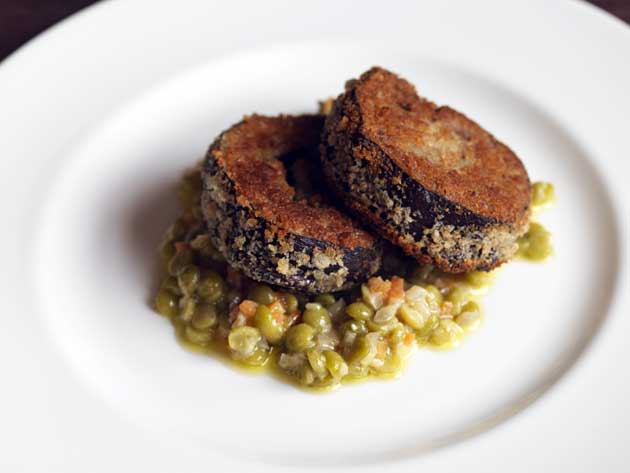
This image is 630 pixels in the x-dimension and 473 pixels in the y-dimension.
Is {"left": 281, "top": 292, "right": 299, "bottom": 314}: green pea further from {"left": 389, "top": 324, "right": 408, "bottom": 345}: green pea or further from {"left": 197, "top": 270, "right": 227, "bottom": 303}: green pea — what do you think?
{"left": 389, "top": 324, "right": 408, "bottom": 345}: green pea

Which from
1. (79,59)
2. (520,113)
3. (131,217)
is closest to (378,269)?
(131,217)

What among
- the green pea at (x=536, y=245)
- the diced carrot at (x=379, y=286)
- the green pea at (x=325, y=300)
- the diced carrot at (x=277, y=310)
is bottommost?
the diced carrot at (x=277, y=310)

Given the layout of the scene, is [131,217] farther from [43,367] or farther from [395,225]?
[395,225]

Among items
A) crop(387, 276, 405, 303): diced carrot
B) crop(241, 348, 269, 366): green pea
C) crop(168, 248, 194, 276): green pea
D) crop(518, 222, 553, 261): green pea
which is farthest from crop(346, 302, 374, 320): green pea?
crop(518, 222, 553, 261): green pea

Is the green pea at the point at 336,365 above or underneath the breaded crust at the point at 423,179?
underneath

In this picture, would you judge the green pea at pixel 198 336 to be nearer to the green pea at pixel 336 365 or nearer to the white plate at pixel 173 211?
the white plate at pixel 173 211

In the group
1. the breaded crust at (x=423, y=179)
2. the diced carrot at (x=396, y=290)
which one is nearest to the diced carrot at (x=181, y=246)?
the breaded crust at (x=423, y=179)

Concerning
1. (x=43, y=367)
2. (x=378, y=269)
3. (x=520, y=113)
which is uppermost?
(x=520, y=113)
